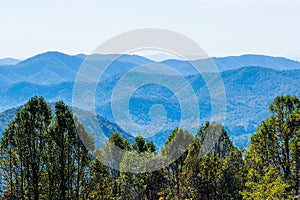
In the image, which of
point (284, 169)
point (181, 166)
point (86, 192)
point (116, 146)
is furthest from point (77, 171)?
point (284, 169)

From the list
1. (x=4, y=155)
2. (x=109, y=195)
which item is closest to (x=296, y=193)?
(x=109, y=195)

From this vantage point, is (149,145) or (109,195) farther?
(149,145)

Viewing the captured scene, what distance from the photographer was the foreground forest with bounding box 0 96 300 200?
31297 mm

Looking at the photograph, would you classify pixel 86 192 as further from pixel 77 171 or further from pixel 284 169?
pixel 284 169

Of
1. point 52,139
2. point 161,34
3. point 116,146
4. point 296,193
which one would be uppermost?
point 161,34

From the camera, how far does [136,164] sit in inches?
1711

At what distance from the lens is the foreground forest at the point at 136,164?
1232 inches

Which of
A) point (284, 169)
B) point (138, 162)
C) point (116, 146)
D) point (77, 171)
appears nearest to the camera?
point (77, 171)

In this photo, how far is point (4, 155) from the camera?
31.5m

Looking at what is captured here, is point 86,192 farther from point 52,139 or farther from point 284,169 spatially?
point 284,169

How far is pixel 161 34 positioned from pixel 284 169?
16033 millimetres

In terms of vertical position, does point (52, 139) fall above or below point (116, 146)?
below

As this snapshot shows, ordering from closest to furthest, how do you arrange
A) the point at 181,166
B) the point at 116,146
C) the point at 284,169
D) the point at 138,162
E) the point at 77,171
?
the point at 77,171
the point at 284,169
the point at 181,166
the point at 138,162
the point at 116,146

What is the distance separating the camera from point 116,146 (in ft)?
154
